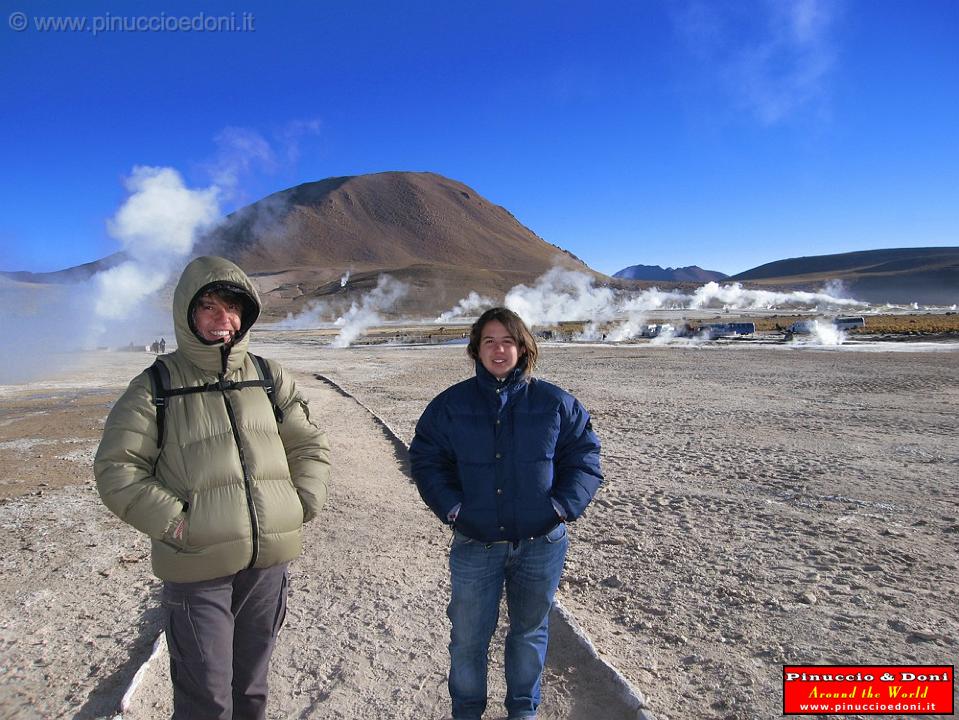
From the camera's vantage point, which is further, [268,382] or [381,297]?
[381,297]

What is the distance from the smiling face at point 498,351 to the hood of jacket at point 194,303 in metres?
0.98

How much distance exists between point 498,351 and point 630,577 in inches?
105

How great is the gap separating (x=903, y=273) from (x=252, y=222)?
600 ft

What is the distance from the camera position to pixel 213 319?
2.50 metres

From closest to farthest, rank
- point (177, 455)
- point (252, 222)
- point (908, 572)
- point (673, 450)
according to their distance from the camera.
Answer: point (177, 455) < point (908, 572) < point (673, 450) < point (252, 222)

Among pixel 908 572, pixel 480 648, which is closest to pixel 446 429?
pixel 480 648

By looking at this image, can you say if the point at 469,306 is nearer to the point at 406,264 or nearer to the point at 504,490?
the point at 406,264

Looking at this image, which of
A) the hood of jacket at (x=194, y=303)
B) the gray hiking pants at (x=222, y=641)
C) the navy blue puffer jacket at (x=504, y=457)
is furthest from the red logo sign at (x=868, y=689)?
the hood of jacket at (x=194, y=303)

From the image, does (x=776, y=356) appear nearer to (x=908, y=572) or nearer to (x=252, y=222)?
(x=908, y=572)

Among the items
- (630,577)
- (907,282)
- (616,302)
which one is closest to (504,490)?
(630,577)

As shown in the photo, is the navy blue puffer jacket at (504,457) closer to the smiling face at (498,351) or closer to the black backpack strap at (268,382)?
the smiling face at (498,351)

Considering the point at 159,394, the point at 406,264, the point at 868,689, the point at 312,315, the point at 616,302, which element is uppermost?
the point at 406,264

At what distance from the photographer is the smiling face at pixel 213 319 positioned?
2469 mm

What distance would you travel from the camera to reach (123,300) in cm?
5041
